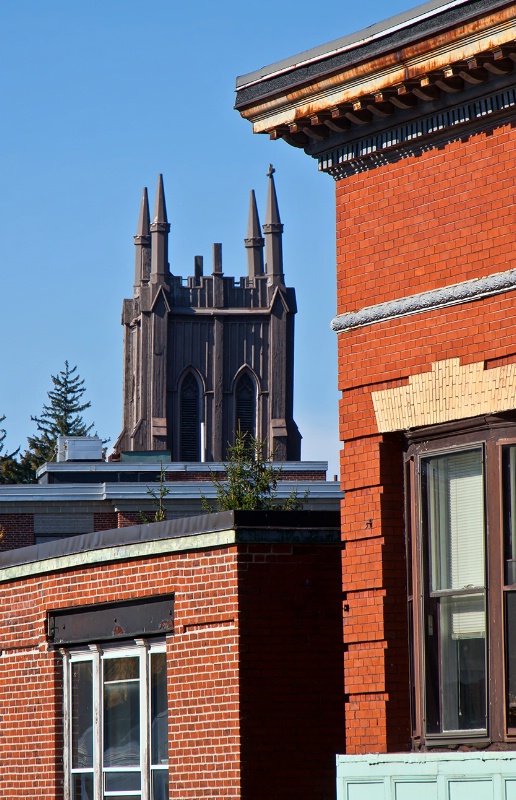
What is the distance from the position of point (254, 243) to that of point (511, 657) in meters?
91.0

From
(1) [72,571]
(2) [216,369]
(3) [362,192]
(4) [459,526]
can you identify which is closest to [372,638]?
(4) [459,526]

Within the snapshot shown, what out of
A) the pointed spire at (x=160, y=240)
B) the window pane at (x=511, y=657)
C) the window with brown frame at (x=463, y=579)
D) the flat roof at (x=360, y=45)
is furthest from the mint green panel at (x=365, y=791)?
the pointed spire at (x=160, y=240)

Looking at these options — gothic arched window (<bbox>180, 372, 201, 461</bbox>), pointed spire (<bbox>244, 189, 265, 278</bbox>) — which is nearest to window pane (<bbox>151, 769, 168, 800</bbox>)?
gothic arched window (<bbox>180, 372, 201, 461</bbox>)

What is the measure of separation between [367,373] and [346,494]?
89 centimetres

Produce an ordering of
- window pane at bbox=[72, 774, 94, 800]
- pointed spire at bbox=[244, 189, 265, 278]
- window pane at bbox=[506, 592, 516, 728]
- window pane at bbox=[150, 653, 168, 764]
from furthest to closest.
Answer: pointed spire at bbox=[244, 189, 265, 278] < window pane at bbox=[72, 774, 94, 800] < window pane at bbox=[150, 653, 168, 764] < window pane at bbox=[506, 592, 516, 728]

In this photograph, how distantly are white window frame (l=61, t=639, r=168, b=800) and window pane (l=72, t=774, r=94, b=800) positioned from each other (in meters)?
0.03

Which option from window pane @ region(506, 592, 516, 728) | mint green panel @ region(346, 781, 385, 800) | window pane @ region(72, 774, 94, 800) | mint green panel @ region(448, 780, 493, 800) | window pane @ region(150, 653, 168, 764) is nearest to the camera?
mint green panel @ region(448, 780, 493, 800)

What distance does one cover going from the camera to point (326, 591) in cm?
1206

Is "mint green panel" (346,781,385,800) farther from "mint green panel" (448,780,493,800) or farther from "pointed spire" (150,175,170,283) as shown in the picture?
"pointed spire" (150,175,170,283)

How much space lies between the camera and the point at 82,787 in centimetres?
1345

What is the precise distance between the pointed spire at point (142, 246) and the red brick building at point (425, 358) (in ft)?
282

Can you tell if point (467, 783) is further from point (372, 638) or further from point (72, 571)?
point (72, 571)

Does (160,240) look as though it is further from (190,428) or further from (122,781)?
(122,781)

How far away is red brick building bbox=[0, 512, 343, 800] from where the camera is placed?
11547mm
